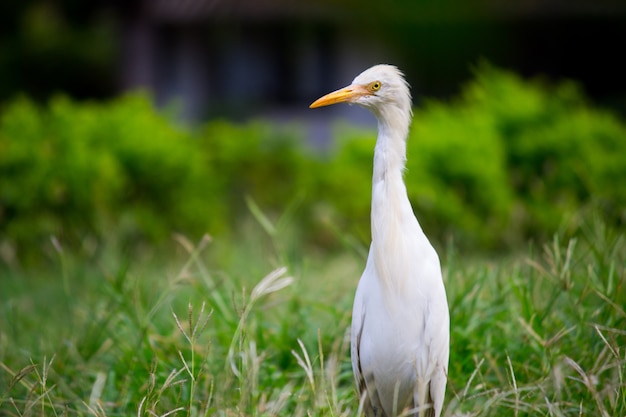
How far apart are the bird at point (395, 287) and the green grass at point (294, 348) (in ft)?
0.63

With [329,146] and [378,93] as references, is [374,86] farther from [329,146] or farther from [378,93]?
[329,146]

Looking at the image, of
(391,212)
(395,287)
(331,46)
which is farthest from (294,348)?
(331,46)

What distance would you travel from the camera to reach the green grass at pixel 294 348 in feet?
9.92

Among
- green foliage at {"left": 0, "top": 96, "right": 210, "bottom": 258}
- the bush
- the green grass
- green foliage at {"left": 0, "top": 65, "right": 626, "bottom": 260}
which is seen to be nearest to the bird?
the green grass

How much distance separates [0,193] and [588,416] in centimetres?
526

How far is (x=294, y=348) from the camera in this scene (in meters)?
3.63

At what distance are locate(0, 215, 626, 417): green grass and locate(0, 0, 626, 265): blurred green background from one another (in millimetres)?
617

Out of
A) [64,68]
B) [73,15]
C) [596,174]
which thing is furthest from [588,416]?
[73,15]

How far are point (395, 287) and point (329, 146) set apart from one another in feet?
31.2

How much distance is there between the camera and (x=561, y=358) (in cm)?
324

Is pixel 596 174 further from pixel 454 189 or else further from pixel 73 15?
pixel 73 15

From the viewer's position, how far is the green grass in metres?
3.02

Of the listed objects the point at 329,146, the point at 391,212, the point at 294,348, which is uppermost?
the point at 391,212

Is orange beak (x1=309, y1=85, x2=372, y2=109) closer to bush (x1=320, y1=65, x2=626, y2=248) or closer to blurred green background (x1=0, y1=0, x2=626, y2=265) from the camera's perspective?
blurred green background (x1=0, y1=0, x2=626, y2=265)
